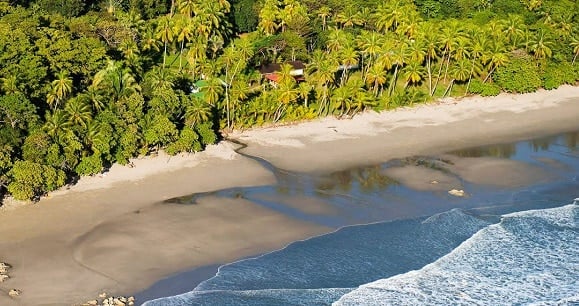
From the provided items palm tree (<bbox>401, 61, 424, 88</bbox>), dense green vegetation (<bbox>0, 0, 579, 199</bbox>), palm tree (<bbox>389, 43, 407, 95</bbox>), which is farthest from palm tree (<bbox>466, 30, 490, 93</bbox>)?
palm tree (<bbox>389, 43, 407, 95</bbox>)

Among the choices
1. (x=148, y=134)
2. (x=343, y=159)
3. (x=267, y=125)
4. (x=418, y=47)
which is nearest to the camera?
(x=148, y=134)

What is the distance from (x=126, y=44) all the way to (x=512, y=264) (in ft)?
123

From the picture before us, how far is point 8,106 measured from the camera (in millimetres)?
46250

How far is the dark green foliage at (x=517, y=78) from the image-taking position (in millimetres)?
69500

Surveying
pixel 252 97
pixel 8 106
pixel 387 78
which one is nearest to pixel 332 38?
pixel 387 78

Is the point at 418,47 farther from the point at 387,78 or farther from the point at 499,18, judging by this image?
the point at 499,18

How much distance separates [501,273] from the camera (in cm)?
3925

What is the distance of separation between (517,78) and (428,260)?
34.9 metres

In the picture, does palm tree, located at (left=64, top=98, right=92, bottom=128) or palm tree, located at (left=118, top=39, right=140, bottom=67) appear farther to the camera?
Result: palm tree, located at (left=118, top=39, right=140, bottom=67)

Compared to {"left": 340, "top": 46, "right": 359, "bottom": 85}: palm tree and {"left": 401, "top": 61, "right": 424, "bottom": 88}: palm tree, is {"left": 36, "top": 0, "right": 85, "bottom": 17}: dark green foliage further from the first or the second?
{"left": 401, "top": 61, "right": 424, "bottom": 88}: palm tree

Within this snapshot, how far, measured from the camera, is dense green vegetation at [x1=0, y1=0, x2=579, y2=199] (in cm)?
4759

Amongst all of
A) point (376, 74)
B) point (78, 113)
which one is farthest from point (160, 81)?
point (376, 74)

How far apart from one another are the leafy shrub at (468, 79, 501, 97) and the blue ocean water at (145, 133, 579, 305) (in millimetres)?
21217

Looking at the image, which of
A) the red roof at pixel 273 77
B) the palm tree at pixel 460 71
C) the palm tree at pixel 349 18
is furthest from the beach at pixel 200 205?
the palm tree at pixel 349 18
